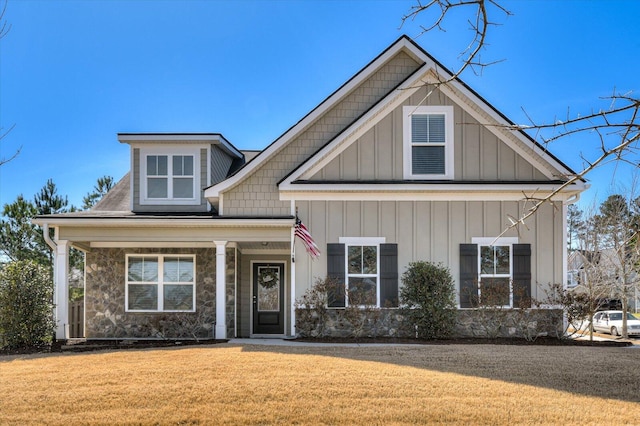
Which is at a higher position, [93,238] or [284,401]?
[93,238]

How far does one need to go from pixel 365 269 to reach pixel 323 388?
19.0 feet

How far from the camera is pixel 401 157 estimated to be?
537 inches

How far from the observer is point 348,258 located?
13.4 m

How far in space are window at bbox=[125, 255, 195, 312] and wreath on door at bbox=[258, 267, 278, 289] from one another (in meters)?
1.83

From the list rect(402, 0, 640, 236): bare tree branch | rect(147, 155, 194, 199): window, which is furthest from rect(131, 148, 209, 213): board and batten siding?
rect(402, 0, 640, 236): bare tree branch

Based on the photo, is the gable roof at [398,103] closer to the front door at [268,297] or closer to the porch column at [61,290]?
the front door at [268,297]


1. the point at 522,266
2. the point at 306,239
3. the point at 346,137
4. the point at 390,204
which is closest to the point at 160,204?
the point at 306,239

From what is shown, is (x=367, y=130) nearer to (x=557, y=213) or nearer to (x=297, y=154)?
(x=297, y=154)

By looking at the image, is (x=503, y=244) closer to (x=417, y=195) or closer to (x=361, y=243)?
(x=417, y=195)

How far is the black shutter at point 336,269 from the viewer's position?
43.3ft

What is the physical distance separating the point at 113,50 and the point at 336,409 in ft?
37.2

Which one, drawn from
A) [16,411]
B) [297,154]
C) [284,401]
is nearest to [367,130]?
[297,154]

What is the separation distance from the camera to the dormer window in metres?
15.7

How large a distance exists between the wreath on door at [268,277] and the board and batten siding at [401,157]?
373cm
